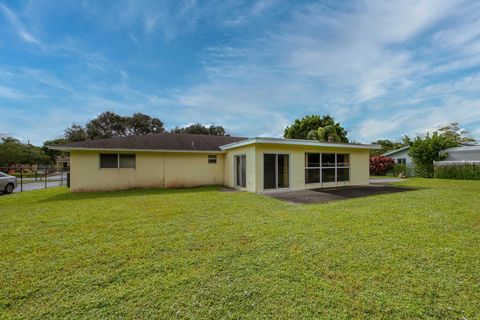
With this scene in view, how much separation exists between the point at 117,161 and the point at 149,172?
1.77 meters

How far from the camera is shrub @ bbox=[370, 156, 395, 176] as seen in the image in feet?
71.2

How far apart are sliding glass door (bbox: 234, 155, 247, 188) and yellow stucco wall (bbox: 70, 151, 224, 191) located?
6.54ft

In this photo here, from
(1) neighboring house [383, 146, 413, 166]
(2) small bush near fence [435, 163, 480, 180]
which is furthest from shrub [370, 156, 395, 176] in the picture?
(1) neighboring house [383, 146, 413, 166]

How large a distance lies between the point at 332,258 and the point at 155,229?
3.64m

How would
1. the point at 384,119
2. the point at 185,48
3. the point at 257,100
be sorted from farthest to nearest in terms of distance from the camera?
the point at 384,119 → the point at 257,100 → the point at 185,48

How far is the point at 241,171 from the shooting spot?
1158 centimetres

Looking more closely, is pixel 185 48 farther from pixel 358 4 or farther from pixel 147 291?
pixel 147 291

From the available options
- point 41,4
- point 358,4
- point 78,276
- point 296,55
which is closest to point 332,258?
point 78,276

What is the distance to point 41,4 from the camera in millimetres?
7398

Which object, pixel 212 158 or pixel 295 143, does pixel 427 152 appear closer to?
pixel 295 143

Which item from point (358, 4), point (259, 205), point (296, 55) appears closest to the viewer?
point (259, 205)

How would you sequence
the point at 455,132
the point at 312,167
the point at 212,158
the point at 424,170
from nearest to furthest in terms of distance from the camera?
the point at 312,167, the point at 212,158, the point at 424,170, the point at 455,132

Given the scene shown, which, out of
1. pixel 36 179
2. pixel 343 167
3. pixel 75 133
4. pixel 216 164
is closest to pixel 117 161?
pixel 216 164

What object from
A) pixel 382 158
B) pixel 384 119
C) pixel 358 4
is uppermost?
pixel 358 4
